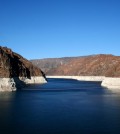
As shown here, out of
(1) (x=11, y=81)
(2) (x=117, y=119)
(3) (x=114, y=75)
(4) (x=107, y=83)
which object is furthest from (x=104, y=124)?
(4) (x=107, y=83)

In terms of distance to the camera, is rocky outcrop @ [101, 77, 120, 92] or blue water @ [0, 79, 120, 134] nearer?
blue water @ [0, 79, 120, 134]

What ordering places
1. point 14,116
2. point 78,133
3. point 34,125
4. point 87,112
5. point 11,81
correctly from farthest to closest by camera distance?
1. point 11,81
2. point 87,112
3. point 14,116
4. point 34,125
5. point 78,133

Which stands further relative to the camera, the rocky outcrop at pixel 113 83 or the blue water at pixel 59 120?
the rocky outcrop at pixel 113 83

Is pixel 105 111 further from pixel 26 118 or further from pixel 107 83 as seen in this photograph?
pixel 107 83

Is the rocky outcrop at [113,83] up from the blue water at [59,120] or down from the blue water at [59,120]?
up

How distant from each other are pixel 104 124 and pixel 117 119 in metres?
4.29

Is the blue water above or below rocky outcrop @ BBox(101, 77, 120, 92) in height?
below

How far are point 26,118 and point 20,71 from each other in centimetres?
8471

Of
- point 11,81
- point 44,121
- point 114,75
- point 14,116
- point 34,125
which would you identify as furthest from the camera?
point 114,75

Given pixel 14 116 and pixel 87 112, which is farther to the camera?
pixel 87 112

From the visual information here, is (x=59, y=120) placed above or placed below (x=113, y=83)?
below

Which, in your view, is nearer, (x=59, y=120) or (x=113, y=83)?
(x=59, y=120)

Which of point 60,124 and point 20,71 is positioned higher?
point 20,71

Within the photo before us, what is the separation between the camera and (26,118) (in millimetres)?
43125
